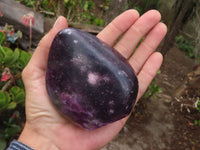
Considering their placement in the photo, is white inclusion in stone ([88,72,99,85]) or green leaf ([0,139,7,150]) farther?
green leaf ([0,139,7,150])

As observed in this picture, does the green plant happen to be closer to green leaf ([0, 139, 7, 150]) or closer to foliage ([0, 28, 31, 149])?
foliage ([0, 28, 31, 149])

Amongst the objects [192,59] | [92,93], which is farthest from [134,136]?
[192,59]

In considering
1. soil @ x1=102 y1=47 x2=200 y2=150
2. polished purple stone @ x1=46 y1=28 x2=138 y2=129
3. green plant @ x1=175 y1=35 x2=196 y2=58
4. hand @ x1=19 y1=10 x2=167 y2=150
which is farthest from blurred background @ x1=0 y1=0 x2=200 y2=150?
green plant @ x1=175 y1=35 x2=196 y2=58

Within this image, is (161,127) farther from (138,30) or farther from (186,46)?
(186,46)

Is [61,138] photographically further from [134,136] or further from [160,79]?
[160,79]

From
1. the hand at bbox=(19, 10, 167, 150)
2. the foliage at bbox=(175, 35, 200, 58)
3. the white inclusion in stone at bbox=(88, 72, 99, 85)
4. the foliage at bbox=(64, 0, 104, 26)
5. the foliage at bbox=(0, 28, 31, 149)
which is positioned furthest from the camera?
the foliage at bbox=(175, 35, 200, 58)

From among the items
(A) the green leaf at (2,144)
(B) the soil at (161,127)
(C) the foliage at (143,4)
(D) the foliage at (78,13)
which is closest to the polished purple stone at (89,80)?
(A) the green leaf at (2,144)

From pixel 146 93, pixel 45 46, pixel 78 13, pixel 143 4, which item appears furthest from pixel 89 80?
pixel 143 4
